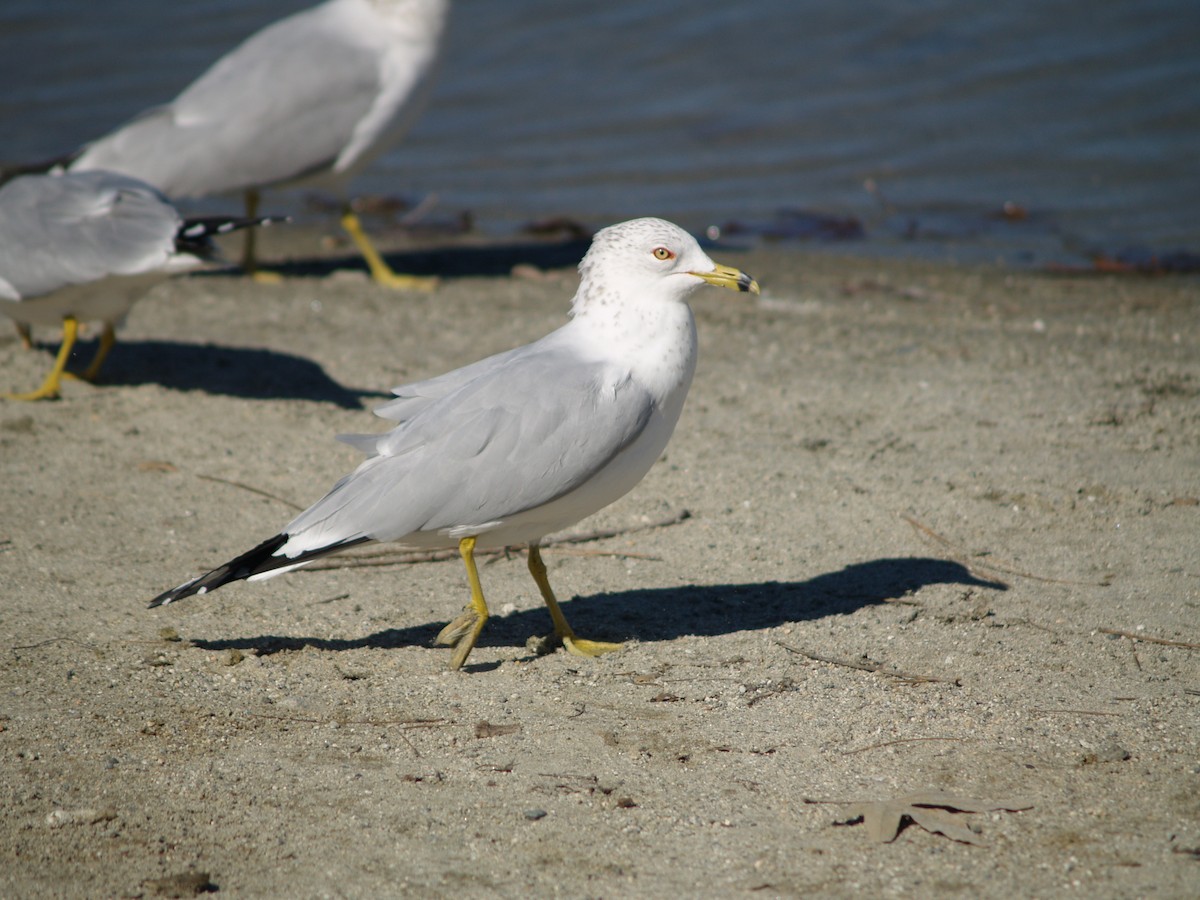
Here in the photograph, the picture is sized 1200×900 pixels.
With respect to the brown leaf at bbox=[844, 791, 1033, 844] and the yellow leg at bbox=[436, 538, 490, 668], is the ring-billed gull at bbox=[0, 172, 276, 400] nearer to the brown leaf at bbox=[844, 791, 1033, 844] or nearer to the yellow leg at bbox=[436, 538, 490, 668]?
the yellow leg at bbox=[436, 538, 490, 668]

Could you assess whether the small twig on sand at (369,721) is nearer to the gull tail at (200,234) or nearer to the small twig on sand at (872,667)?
the small twig on sand at (872,667)

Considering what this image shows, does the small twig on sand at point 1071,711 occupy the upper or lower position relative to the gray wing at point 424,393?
lower

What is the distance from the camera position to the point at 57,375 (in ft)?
20.5

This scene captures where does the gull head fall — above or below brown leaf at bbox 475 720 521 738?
above

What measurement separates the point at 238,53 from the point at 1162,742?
7.34 metres

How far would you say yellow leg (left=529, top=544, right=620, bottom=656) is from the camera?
4086 millimetres

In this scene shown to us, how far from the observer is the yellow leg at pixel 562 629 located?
409cm

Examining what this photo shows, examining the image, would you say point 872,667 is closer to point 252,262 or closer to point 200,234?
point 200,234

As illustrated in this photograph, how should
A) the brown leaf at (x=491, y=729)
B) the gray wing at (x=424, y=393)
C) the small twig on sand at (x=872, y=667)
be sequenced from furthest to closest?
the gray wing at (x=424, y=393) → the small twig on sand at (x=872, y=667) → the brown leaf at (x=491, y=729)

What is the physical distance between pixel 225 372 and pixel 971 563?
3.88 metres

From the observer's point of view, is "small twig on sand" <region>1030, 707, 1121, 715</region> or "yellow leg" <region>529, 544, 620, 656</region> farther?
"yellow leg" <region>529, 544, 620, 656</region>

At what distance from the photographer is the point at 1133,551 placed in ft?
15.1

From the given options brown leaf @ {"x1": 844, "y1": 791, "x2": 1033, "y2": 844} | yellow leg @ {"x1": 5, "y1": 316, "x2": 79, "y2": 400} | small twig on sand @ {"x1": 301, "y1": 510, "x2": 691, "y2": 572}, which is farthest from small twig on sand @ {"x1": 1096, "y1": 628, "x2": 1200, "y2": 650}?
yellow leg @ {"x1": 5, "y1": 316, "x2": 79, "y2": 400}

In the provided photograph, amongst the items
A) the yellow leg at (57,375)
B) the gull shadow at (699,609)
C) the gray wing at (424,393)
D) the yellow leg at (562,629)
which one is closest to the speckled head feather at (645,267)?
the gray wing at (424,393)
